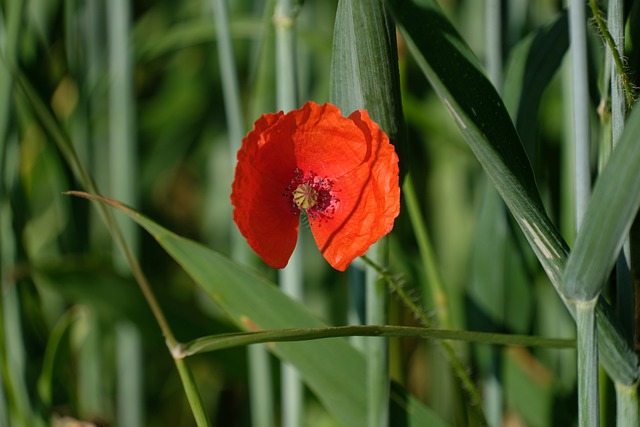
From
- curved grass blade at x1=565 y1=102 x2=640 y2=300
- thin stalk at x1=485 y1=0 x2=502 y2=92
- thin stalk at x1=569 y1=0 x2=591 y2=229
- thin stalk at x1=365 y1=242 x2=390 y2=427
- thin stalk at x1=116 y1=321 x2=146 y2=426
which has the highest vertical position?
thin stalk at x1=485 y1=0 x2=502 y2=92

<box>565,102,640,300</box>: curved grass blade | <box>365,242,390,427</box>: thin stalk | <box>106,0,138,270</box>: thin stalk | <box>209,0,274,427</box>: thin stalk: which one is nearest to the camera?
<box>565,102,640,300</box>: curved grass blade

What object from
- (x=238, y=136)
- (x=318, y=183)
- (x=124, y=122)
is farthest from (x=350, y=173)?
(x=124, y=122)

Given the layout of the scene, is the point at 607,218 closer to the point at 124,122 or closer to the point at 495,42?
the point at 495,42

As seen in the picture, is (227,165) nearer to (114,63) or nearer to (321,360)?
(114,63)

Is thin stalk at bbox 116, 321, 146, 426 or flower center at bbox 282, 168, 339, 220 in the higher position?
flower center at bbox 282, 168, 339, 220

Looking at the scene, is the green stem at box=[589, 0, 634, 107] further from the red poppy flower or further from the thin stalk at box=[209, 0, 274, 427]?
the thin stalk at box=[209, 0, 274, 427]

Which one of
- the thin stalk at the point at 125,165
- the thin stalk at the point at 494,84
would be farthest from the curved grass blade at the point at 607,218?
the thin stalk at the point at 125,165

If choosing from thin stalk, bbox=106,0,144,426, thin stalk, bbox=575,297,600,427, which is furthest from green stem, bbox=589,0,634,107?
thin stalk, bbox=106,0,144,426
